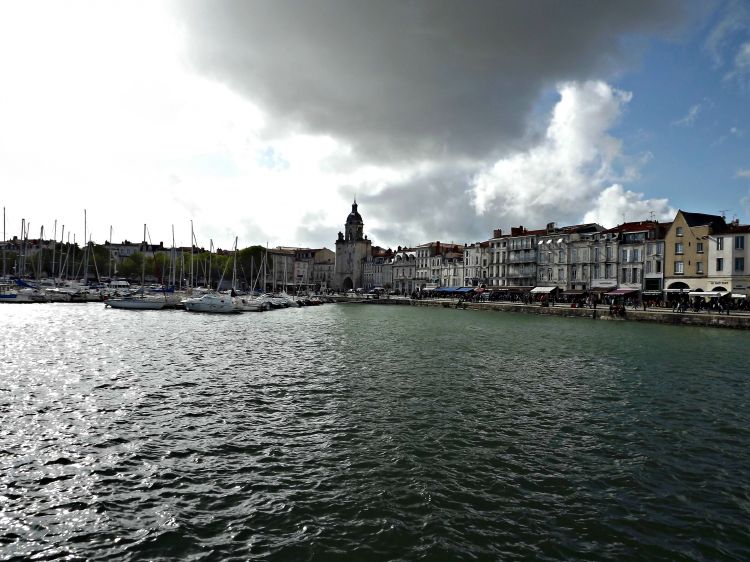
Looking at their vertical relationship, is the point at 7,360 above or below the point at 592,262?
below

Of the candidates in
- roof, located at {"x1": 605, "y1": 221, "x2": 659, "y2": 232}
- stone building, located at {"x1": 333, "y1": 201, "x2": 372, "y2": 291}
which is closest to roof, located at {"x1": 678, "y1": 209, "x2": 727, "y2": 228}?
roof, located at {"x1": 605, "y1": 221, "x2": 659, "y2": 232}

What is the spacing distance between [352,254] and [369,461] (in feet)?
447

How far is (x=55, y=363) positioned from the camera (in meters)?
21.7

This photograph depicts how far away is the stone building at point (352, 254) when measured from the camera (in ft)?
478

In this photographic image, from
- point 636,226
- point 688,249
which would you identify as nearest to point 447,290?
point 636,226

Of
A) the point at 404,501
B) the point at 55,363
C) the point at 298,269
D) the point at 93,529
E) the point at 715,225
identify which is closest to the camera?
the point at 93,529

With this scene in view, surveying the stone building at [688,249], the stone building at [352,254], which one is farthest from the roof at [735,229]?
the stone building at [352,254]

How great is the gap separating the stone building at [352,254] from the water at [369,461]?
4845 inches

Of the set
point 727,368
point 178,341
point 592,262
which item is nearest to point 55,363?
point 178,341

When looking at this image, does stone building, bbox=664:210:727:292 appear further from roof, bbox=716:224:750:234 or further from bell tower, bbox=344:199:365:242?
bell tower, bbox=344:199:365:242

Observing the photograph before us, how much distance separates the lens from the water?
24.8ft

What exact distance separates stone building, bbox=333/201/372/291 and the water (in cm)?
12307

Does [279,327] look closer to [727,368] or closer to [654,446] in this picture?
[727,368]

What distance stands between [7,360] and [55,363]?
2.66 metres
